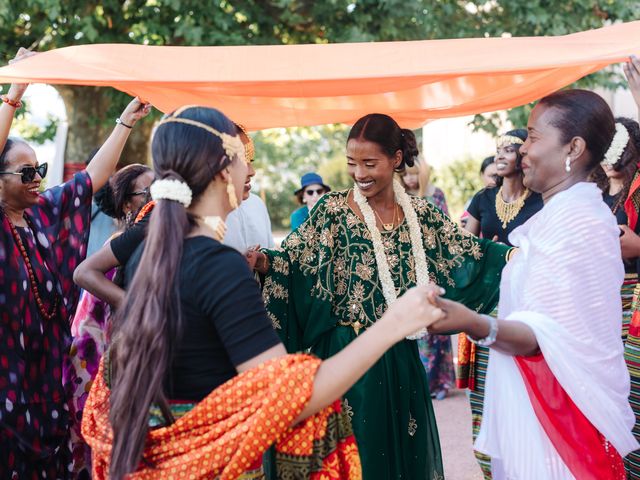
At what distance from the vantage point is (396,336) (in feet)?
6.97

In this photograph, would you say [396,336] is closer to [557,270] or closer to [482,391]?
[557,270]

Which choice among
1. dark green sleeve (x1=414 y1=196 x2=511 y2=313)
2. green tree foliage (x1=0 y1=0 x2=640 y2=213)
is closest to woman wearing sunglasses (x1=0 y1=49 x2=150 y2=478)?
dark green sleeve (x1=414 y1=196 x2=511 y2=313)

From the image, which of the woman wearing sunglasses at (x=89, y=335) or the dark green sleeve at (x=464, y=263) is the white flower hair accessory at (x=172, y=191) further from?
the dark green sleeve at (x=464, y=263)

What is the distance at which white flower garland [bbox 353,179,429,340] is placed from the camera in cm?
380

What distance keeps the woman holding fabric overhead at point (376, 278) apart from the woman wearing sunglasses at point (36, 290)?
1.00m

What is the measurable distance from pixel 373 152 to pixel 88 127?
7596mm

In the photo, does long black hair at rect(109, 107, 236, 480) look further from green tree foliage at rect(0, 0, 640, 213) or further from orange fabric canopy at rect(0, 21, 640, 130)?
green tree foliage at rect(0, 0, 640, 213)

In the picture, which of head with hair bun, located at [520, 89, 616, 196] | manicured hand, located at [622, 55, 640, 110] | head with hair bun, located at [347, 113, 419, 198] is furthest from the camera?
head with hair bun, located at [347, 113, 419, 198]

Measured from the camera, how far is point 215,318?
2.16 meters

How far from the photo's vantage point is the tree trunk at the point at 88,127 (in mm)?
10438

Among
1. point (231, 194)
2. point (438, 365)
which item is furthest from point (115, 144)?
point (438, 365)

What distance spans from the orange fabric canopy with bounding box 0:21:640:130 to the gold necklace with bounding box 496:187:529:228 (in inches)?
106

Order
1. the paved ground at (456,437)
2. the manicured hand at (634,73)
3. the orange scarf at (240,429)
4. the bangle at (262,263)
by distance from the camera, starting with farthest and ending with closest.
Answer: the paved ground at (456,437) → the bangle at (262,263) → the manicured hand at (634,73) → the orange scarf at (240,429)

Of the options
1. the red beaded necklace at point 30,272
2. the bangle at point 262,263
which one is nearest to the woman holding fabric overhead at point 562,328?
the bangle at point 262,263
